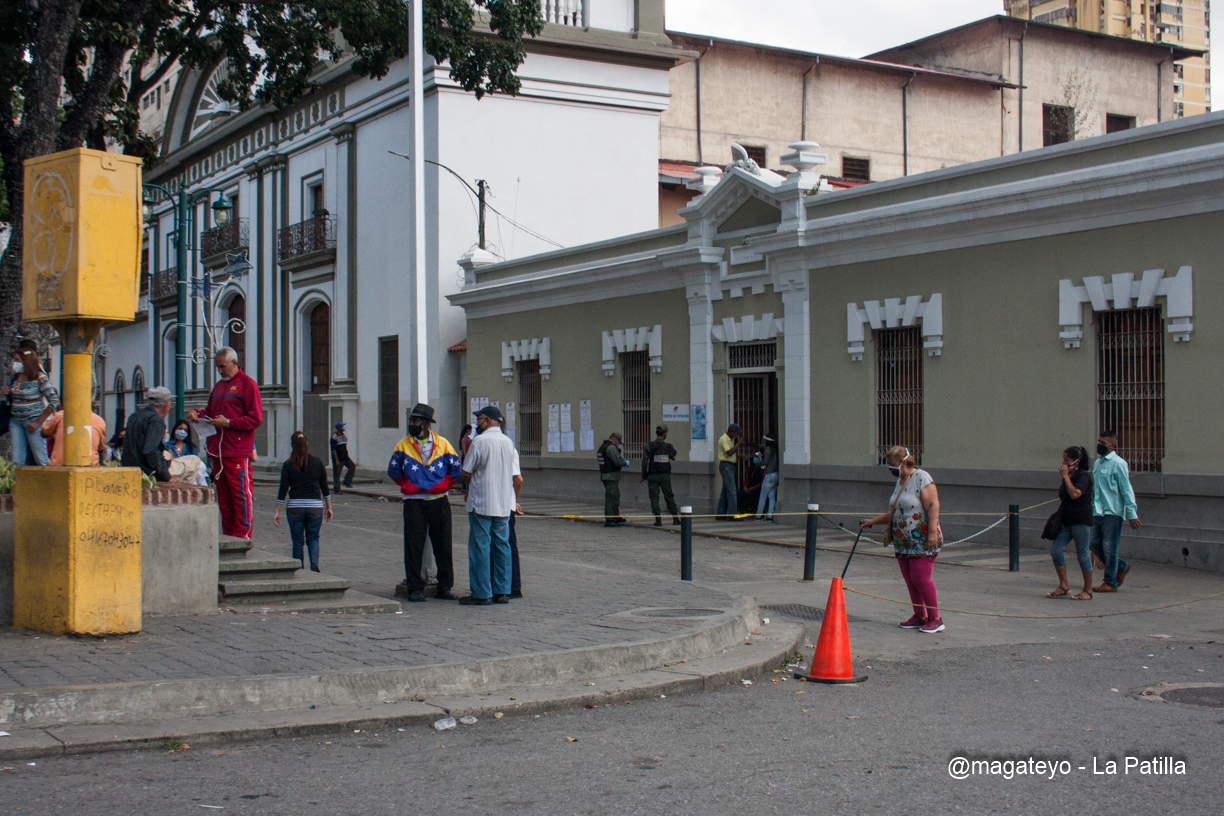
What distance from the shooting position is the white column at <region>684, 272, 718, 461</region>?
21.9m

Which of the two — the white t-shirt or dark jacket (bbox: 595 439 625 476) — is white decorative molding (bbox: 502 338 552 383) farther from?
the white t-shirt

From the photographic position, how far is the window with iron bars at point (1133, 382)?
50.3 feet

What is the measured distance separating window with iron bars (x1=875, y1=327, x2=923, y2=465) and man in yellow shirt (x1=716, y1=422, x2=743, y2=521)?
8.84 ft

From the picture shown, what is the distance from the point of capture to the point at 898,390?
1870 cm

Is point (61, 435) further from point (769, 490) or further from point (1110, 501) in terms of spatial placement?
point (769, 490)

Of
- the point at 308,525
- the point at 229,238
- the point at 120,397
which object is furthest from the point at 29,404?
the point at 120,397

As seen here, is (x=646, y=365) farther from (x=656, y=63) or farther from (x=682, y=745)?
(x=682, y=745)

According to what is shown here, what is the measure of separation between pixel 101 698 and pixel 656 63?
28.1 m

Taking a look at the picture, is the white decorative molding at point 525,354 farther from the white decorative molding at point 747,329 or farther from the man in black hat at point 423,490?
the man in black hat at point 423,490

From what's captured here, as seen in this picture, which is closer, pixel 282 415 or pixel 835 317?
pixel 835 317

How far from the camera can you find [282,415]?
37.2 metres

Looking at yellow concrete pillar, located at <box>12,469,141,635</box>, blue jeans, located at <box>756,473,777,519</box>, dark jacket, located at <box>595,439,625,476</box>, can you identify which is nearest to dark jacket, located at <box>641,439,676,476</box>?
dark jacket, located at <box>595,439,625,476</box>

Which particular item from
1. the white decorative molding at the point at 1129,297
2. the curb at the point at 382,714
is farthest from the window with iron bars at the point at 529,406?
the curb at the point at 382,714

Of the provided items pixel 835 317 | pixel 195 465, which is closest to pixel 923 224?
pixel 835 317
